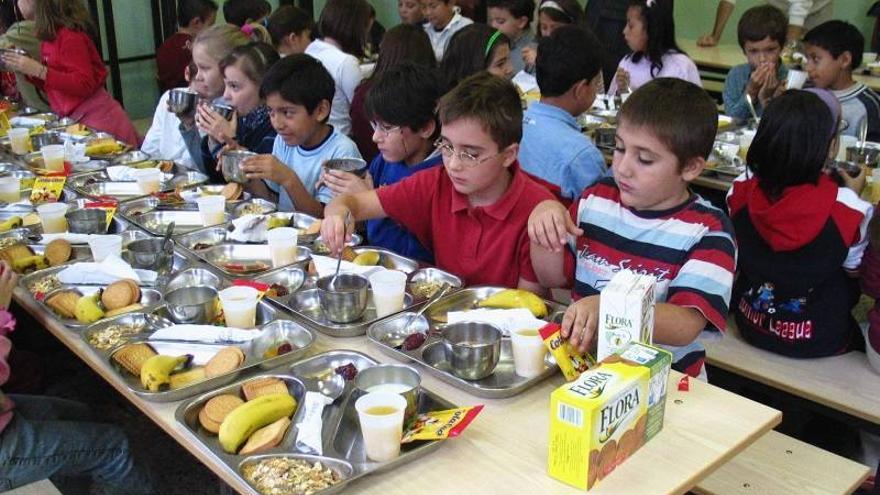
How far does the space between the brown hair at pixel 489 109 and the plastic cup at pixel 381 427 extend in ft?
2.91

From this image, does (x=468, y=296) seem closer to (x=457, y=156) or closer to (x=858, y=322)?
(x=457, y=156)

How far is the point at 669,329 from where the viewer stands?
63.6 inches

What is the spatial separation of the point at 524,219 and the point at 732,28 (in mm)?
6196

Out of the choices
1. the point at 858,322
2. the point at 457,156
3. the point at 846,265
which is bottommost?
the point at 858,322

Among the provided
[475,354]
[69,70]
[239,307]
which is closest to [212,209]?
[239,307]

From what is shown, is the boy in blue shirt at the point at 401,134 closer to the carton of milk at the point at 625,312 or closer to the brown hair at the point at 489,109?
the brown hair at the point at 489,109

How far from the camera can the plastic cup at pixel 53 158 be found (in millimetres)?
3062

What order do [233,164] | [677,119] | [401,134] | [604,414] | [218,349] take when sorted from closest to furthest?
[604,414]
[218,349]
[677,119]
[401,134]
[233,164]

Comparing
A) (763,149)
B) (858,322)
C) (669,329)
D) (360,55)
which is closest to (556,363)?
(669,329)

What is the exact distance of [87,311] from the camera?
185cm

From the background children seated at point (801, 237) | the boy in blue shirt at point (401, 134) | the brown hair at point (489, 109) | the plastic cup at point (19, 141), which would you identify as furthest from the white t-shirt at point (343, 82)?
the background children seated at point (801, 237)

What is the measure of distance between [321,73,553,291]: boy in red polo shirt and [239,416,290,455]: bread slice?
707 millimetres

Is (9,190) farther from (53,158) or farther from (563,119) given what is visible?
(563,119)

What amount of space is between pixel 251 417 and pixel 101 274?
2.85 ft
